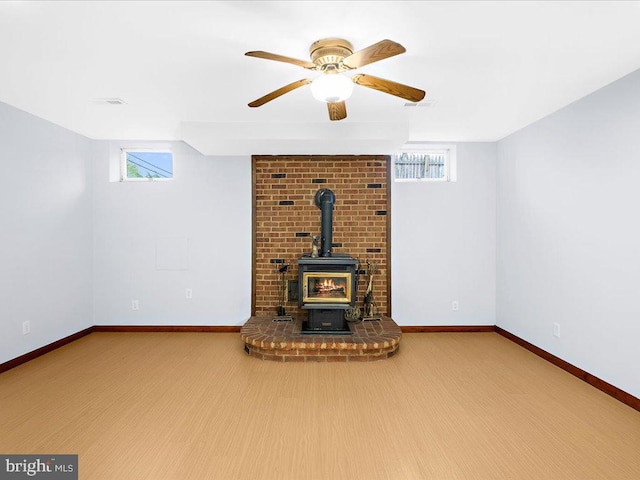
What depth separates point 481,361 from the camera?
3502 mm

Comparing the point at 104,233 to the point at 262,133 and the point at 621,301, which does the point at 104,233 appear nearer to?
the point at 262,133

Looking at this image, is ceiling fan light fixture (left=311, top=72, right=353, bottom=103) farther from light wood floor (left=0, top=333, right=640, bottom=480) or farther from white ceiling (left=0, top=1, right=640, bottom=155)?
light wood floor (left=0, top=333, right=640, bottom=480)

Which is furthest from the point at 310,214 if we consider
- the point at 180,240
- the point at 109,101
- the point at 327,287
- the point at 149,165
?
the point at 109,101

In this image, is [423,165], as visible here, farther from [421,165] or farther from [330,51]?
[330,51]

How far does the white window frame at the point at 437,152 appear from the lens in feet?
14.8

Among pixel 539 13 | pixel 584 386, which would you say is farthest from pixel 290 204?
pixel 584 386

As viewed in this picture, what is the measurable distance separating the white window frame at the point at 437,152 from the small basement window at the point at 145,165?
293cm

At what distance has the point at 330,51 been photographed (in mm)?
2006

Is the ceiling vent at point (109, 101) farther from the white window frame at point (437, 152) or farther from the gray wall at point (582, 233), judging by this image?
the gray wall at point (582, 233)

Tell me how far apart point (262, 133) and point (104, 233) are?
97.9 inches

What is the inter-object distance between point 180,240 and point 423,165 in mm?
3264
